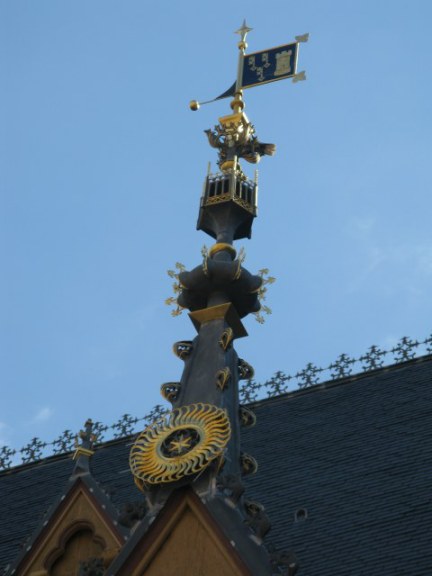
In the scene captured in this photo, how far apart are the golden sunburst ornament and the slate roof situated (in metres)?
1.93

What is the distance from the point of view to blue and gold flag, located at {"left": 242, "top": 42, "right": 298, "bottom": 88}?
22875 mm

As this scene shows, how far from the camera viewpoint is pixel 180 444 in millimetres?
18203

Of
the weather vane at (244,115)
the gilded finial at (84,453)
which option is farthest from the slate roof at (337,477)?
the weather vane at (244,115)

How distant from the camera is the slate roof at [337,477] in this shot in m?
18.6

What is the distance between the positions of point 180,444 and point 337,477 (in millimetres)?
3990

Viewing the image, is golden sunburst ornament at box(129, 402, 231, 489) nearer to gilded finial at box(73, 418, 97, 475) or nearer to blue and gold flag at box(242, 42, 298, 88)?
gilded finial at box(73, 418, 97, 475)

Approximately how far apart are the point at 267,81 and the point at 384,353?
216 inches

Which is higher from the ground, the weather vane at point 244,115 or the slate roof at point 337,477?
the weather vane at point 244,115

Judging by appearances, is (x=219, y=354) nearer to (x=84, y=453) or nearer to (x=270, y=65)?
(x=84, y=453)

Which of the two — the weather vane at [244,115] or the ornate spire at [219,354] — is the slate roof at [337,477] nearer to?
the ornate spire at [219,354]

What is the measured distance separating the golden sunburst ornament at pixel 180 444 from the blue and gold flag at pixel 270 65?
626 cm

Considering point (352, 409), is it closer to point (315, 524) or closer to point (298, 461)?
point (298, 461)

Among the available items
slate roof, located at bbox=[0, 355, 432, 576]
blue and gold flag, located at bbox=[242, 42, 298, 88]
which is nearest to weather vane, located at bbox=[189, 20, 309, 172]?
blue and gold flag, located at bbox=[242, 42, 298, 88]

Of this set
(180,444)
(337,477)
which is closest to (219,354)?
(180,444)
